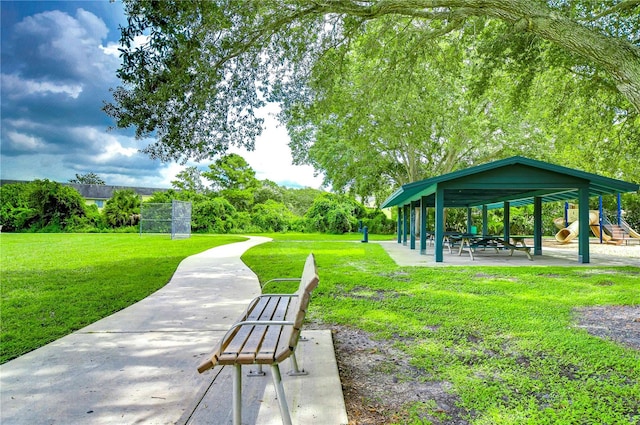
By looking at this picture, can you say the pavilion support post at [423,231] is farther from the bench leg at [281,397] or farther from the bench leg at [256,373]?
the bench leg at [281,397]

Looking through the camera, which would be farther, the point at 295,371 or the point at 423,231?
the point at 423,231

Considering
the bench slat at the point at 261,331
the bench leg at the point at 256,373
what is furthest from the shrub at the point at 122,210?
the bench leg at the point at 256,373

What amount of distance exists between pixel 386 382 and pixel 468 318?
2.65 meters

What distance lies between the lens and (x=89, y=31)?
27.6 ft

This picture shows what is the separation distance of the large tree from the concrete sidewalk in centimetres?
520

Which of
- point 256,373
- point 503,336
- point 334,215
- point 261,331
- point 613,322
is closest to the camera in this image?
point 261,331

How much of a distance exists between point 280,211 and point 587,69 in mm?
28402

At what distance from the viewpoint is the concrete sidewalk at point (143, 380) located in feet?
9.12

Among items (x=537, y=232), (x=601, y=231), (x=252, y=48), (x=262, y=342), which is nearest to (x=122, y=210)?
(x=252, y=48)

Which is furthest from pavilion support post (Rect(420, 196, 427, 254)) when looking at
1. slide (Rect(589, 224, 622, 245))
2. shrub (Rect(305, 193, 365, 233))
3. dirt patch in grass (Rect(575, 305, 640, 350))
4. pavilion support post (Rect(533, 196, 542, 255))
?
shrub (Rect(305, 193, 365, 233))

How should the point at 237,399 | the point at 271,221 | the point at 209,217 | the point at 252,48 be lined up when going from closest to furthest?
the point at 237,399 < the point at 252,48 < the point at 209,217 < the point at 271,221

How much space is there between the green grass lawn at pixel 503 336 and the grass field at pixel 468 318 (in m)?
0.01

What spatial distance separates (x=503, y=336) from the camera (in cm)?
477

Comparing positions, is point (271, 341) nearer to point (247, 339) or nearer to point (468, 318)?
point (247, 339)
